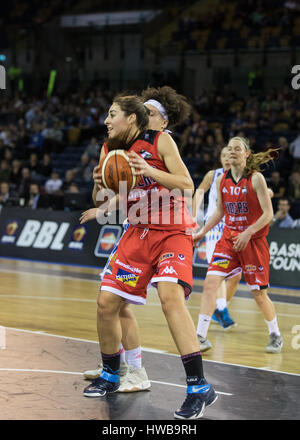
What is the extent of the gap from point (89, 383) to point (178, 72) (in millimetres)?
21884

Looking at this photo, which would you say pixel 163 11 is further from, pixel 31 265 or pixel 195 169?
pixel 31 265

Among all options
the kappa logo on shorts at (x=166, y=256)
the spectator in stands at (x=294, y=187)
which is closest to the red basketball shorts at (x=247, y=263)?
the kappa logo on shorts at (x=166, y=256)

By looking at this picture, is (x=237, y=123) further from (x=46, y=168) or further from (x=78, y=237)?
(x=78, y=237)

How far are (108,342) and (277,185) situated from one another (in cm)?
1021

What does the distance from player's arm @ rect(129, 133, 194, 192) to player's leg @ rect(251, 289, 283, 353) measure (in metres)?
2.72

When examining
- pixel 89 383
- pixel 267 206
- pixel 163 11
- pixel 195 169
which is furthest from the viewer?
pixel 163 11

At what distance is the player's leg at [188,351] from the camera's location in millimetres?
4482

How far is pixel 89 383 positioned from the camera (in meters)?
5.31

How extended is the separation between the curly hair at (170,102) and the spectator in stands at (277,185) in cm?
935

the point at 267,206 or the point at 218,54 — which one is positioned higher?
the point at 218,54

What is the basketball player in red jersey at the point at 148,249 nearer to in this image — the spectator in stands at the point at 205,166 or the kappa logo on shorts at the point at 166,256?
the kappa logo on shorts at the point at 166,256

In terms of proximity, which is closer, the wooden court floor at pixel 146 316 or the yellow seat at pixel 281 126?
the wooden court floor at pixel 146 316
